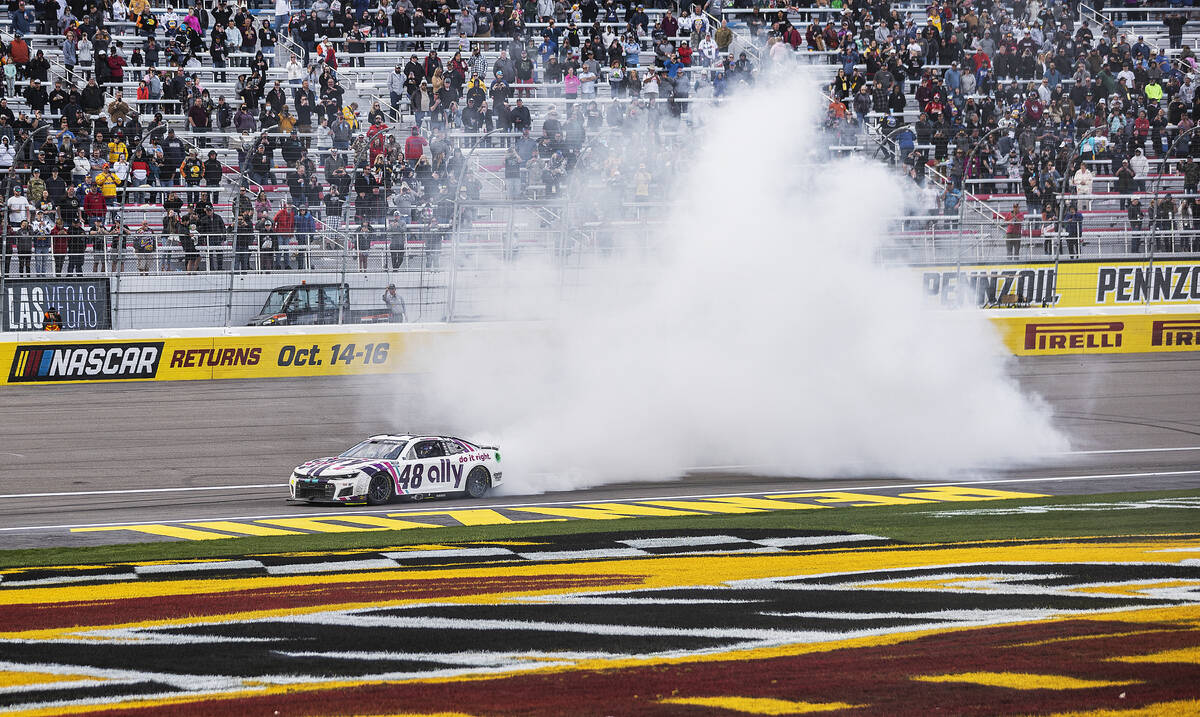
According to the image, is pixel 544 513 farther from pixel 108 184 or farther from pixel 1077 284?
pixel 1077 284

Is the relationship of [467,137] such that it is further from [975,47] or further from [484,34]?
[975,47]

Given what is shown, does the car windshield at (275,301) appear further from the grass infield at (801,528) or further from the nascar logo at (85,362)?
the grass infield at (801,528)

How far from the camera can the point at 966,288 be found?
26156 mm

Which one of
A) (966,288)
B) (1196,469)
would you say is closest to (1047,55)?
Answer: (966,288)

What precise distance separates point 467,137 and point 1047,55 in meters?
13.5

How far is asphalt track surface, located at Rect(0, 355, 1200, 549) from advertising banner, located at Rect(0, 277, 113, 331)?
1026 millimetres

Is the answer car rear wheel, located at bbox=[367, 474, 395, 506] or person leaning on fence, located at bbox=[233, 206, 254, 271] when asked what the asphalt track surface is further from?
person leaning on fence, located at bbox=[233, 206, 254, 271]

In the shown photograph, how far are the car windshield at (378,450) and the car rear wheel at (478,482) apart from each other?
1.00 metres

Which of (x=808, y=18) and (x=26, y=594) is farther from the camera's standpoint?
(x=808, y=18)

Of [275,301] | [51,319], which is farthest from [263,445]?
[51,319]

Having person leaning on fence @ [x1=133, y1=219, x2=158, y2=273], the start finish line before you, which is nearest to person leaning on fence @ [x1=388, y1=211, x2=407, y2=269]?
person leaning on fence @ [x1=133, y1=219, x2=158, y2=273]

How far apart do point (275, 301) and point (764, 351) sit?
8.48m

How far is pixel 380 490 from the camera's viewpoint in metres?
17.2

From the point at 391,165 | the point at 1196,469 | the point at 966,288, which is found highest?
the point at 391,165
